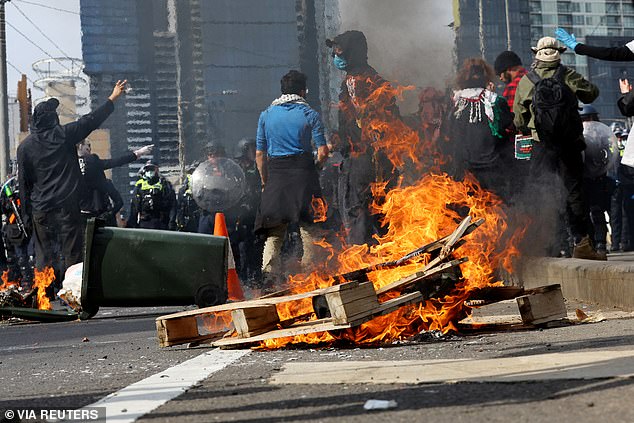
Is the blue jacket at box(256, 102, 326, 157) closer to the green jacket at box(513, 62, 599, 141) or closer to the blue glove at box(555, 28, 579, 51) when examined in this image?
the green jacket at box(513, 62, 599, 141)

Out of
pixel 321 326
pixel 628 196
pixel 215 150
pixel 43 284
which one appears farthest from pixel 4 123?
pixel 321 326

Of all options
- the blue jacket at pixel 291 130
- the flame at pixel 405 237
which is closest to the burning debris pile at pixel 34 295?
the blue jacket at pixel 291 130

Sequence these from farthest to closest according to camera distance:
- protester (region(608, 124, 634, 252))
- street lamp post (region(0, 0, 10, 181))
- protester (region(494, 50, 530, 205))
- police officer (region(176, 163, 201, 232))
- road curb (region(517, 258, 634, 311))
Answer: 1. street lamp post (region(0, 0, 10, 181))
2. police officer (region(176, 163, 201, 232))
3. protester (region(608, 124, 634, 252))
4. protester (region(494, 50, 530, 205))
5. road curb (region(517, 258, 634, 311))

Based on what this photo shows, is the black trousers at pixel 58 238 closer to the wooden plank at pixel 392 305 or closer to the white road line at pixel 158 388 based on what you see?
the white road line at pixel 158 388

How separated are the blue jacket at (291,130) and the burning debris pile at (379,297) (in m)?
2.59

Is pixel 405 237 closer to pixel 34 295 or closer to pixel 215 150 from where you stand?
pixel 34 295

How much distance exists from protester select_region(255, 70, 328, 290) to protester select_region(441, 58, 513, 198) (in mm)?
1552

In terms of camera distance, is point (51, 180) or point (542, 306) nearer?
point (542, 306)

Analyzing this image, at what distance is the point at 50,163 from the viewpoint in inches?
508

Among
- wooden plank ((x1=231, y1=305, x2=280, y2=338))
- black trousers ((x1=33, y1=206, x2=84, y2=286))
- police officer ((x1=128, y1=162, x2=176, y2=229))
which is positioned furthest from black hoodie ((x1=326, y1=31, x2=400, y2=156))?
police officer ((x1=128, y1=162, x2=176, y2=229))

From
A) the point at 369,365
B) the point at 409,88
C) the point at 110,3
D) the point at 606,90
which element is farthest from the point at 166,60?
the point at 606,90

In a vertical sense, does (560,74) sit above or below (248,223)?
above

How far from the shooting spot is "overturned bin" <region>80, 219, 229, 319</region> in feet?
29.7

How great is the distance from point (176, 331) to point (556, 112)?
169 inches
